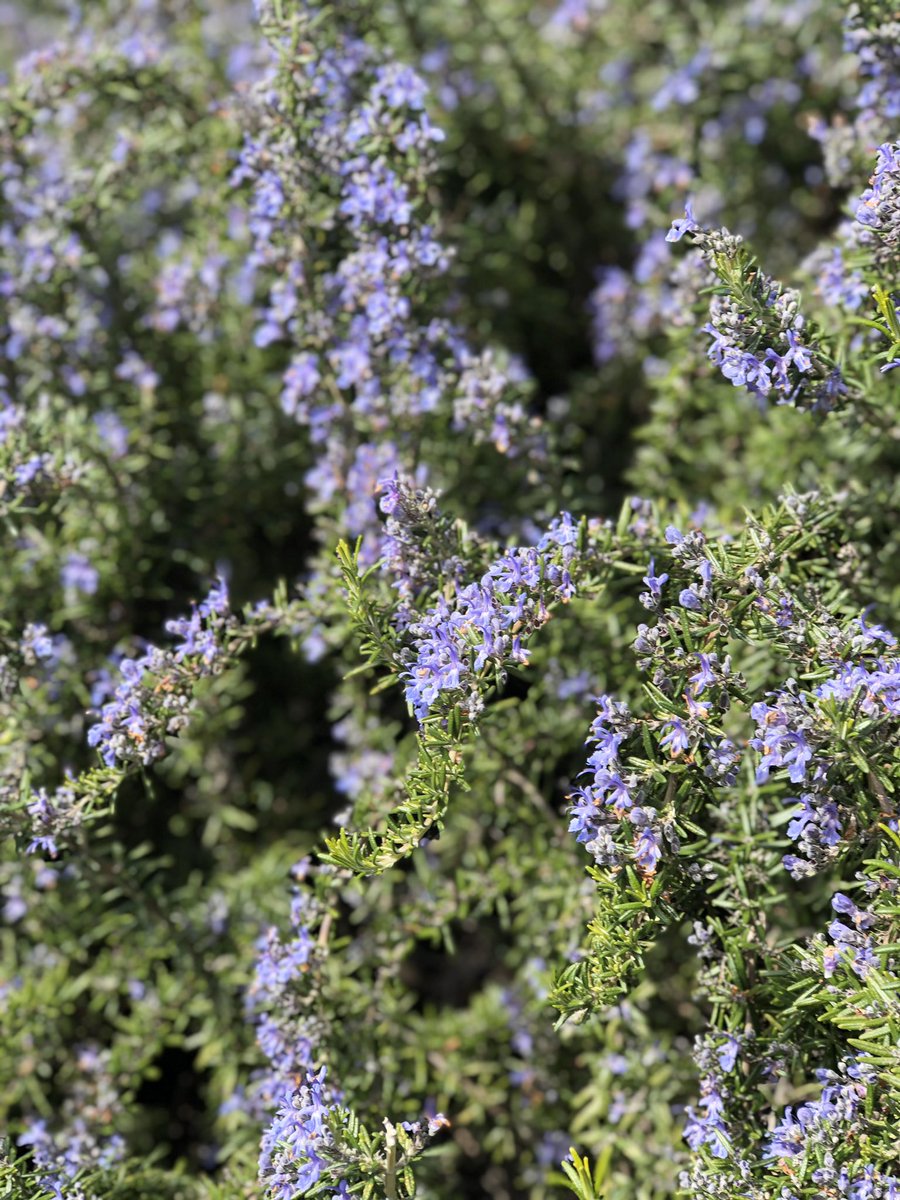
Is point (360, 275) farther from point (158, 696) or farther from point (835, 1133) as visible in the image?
point (835, 1133)

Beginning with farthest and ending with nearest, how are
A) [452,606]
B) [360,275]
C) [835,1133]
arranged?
[360,275]
[452,606]
[835,1133]

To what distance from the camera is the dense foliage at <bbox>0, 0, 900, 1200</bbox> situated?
1.85m

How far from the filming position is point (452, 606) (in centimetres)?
202

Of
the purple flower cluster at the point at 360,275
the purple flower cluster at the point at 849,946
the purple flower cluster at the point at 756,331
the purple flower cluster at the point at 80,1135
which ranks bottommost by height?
the purple flower cluster at the point at 849,946

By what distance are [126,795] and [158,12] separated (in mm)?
2438

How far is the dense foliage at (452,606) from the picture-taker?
185 cm

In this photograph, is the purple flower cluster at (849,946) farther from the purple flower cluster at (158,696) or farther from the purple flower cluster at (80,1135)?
the purple flower cluster at (80,1135)

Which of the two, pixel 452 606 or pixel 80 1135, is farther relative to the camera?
pixel 80 1135

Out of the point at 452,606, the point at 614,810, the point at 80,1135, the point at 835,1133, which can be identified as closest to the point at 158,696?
the point at 452,606

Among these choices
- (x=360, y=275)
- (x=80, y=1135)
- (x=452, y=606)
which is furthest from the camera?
(x=360, y=275)

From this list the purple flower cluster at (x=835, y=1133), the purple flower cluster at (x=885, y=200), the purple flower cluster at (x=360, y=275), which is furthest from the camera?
the purple flower cluster at (x=360, y=275)

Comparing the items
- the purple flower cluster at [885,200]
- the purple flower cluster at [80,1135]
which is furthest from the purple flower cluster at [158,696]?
the purple flower cluster at [885,200]

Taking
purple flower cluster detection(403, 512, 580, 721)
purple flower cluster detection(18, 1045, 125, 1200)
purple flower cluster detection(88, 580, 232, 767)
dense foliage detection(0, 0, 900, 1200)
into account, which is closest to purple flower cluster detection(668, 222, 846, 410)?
dense foliage detection(0, 0, 900, 1200)

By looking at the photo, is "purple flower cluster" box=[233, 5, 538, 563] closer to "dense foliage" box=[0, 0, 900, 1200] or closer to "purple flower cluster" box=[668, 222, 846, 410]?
"dense foliage" box=[0, 0, 900, 1200]
